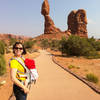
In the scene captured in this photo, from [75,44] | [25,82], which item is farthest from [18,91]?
[75,44]

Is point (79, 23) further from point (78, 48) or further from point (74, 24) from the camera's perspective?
point (78, 48)

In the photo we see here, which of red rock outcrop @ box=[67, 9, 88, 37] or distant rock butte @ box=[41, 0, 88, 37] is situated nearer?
distant rock butte @ box=[41, 0, 88, 37]

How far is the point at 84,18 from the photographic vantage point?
105 m

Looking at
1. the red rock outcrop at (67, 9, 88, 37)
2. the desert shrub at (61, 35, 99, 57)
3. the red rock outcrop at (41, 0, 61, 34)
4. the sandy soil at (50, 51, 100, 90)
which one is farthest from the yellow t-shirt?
the red rock outcrop at (67, 9, 88, 37)

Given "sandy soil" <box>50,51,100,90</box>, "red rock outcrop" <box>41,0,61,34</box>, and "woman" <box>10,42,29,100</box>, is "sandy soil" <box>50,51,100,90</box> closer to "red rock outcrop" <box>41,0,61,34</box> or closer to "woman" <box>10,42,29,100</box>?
"woman" <box>10,42,29,100</box>

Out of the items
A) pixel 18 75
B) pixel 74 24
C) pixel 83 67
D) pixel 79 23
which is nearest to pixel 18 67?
pixel 18 75

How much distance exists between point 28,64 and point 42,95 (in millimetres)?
3046

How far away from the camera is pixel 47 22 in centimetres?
10512

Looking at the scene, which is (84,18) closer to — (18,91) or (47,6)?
(47,6)

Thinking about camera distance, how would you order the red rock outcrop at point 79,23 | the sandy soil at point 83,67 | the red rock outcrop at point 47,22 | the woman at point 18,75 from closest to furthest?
the woman at point 18,75 → the sandy soil at point 83,67 → the red rock outcrop at point 47,22 → the red rock outcrop at point 79,23

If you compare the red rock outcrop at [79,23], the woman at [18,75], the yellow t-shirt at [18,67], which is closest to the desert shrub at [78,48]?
the woman at [18,75]

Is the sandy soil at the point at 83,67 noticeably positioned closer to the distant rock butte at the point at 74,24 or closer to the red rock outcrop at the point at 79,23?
the distant rock butte at the point at 74,24

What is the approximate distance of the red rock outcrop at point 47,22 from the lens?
100250 mm

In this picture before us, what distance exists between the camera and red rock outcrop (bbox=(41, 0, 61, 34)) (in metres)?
100
